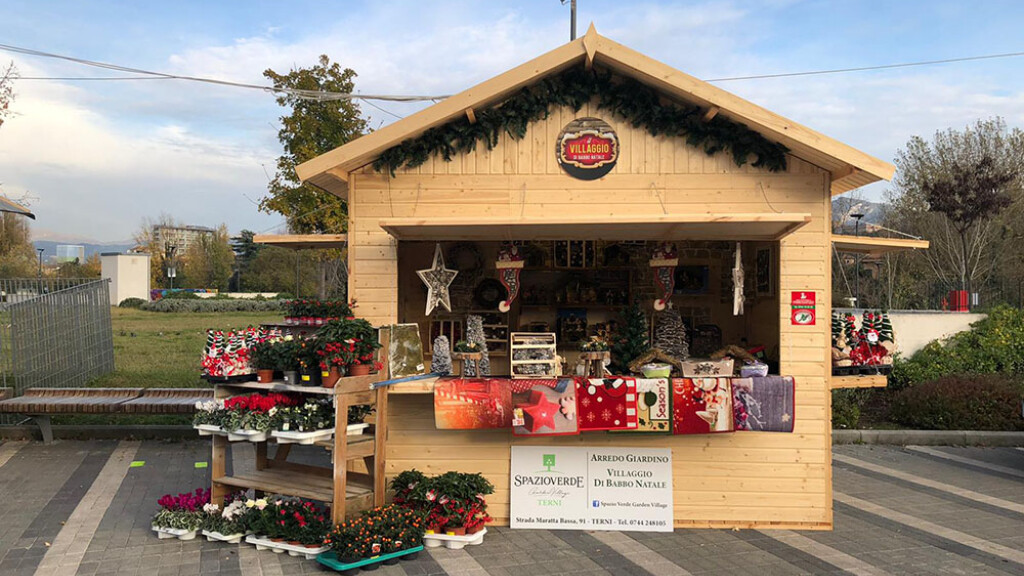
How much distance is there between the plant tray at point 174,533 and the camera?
271 inches

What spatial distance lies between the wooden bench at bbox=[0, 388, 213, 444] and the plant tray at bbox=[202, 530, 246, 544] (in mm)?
3611

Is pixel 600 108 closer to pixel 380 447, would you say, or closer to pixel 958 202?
pixel 380 447

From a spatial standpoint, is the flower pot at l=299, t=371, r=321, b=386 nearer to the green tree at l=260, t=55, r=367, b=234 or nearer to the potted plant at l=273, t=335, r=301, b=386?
the potted plant at l=273, t=335, r=301, b=386

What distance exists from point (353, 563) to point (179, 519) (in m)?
1.96

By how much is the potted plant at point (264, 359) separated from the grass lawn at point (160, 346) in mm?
6879

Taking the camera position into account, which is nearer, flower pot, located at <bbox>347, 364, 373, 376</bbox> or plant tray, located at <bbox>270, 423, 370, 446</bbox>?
plant tray, located at <bbox>270, 423, 370, 446</bbox>

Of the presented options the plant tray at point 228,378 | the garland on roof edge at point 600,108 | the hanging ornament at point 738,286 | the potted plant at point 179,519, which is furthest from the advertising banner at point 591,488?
the garland on roof edge at point 600,108

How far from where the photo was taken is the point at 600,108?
7.48m

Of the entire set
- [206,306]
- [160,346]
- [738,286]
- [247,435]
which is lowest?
[160,346]

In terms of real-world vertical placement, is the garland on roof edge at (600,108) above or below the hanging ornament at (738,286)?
above

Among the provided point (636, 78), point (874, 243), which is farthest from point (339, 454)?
point (874, 243)

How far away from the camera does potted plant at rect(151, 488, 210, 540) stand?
6.90 m

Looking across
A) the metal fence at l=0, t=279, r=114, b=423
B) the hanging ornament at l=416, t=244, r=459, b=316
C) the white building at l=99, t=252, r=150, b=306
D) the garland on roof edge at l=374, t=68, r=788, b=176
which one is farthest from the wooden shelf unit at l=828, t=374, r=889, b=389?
the white building at l=99, t=252, r=150, b=306

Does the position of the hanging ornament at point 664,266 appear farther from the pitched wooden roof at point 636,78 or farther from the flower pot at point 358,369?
the flower pot at point 358,369
